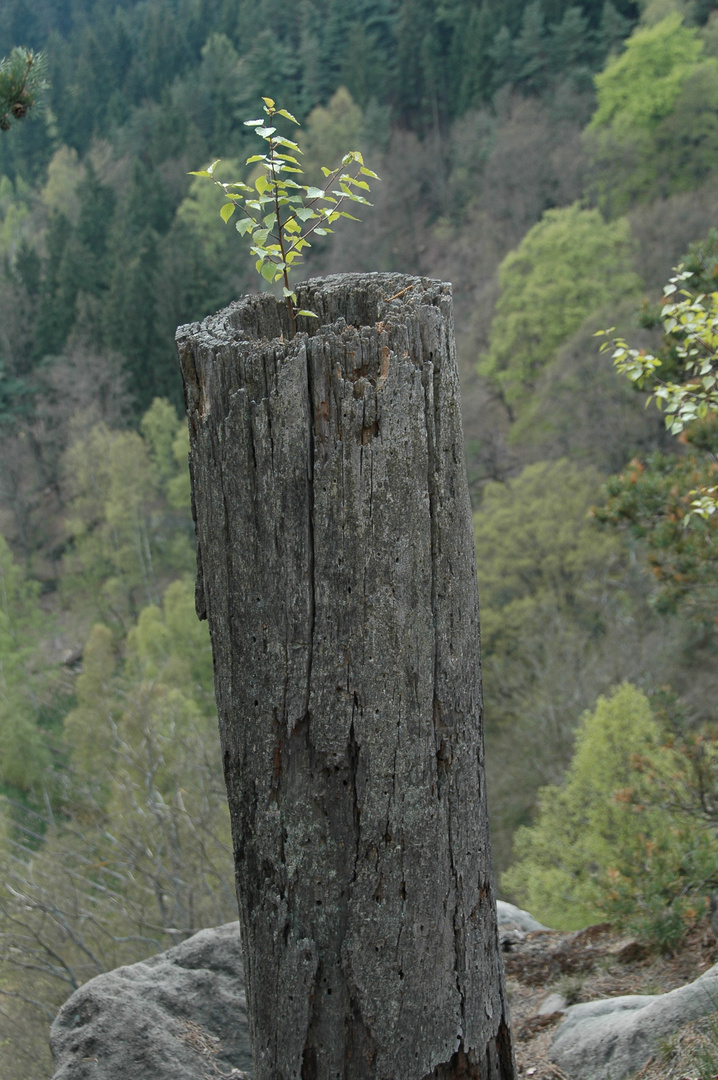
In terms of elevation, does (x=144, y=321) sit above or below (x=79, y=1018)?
above

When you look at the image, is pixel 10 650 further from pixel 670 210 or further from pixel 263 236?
pixel 263 236

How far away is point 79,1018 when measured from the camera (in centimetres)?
436

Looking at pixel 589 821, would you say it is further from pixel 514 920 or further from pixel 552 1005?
pixel 552 1005

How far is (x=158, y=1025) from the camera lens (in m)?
4.37

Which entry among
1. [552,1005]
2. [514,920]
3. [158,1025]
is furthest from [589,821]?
→ [158,1025]

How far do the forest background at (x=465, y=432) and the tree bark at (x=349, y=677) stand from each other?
360cm

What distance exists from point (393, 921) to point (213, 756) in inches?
543

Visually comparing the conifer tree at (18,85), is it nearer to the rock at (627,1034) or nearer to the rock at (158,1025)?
the rock at (158,1025)

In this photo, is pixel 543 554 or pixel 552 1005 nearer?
pixel 552 1005

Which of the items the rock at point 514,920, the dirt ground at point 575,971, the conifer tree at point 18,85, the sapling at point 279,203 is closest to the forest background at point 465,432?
the dirt ground at point 575,971

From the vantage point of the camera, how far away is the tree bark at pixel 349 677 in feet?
8.55

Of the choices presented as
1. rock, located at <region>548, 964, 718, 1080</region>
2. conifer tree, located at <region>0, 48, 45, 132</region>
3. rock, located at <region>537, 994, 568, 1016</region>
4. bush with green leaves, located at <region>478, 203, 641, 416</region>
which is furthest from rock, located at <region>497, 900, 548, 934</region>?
bush with green leaves, located at <region>478, 203, 641, 416</region>

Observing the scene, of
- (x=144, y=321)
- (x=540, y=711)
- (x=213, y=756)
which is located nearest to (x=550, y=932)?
(x=213, y=756)

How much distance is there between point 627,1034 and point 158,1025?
222cm
